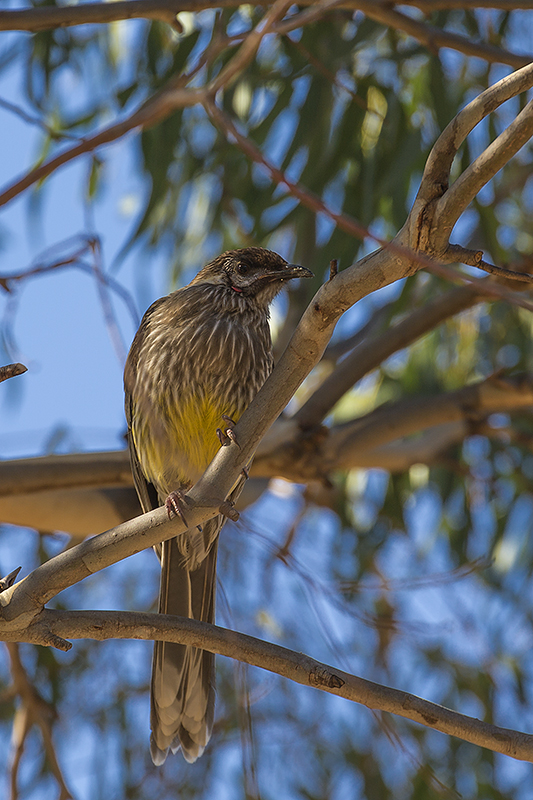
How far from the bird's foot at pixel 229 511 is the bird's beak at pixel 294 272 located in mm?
1179

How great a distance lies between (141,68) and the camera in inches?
139

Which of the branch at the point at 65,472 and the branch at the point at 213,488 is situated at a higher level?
the branch at the point at 65,472

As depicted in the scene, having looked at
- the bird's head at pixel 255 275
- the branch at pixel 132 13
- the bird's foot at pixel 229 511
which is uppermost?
the branch at pixel 132 13

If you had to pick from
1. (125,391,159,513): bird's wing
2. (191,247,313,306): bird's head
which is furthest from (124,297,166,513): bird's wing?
(191,247,313,306): bird's head

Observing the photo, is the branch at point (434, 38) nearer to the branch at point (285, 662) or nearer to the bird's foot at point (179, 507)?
the bird's foot at point (179, 507)

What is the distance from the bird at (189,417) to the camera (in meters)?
2.42

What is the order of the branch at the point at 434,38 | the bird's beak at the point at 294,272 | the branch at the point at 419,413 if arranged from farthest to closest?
the branch at the point at 419,413 < the bird's beak at the point at 294,272 < the branch at the point at 434,38

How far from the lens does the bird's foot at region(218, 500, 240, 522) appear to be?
1577 millimetres

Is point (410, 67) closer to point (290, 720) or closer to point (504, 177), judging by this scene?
point (504, 177)

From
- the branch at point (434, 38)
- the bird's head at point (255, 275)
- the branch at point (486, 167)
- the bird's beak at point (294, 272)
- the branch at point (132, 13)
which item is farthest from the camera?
the bird's head at point (255, 275)

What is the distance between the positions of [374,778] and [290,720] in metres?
0.42

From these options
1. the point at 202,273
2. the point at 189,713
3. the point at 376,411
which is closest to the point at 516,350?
the point at 376,411

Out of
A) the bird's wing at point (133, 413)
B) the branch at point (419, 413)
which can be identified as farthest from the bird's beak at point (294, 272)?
the branch at point (419, 413)

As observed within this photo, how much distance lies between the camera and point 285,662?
5.42 feet
